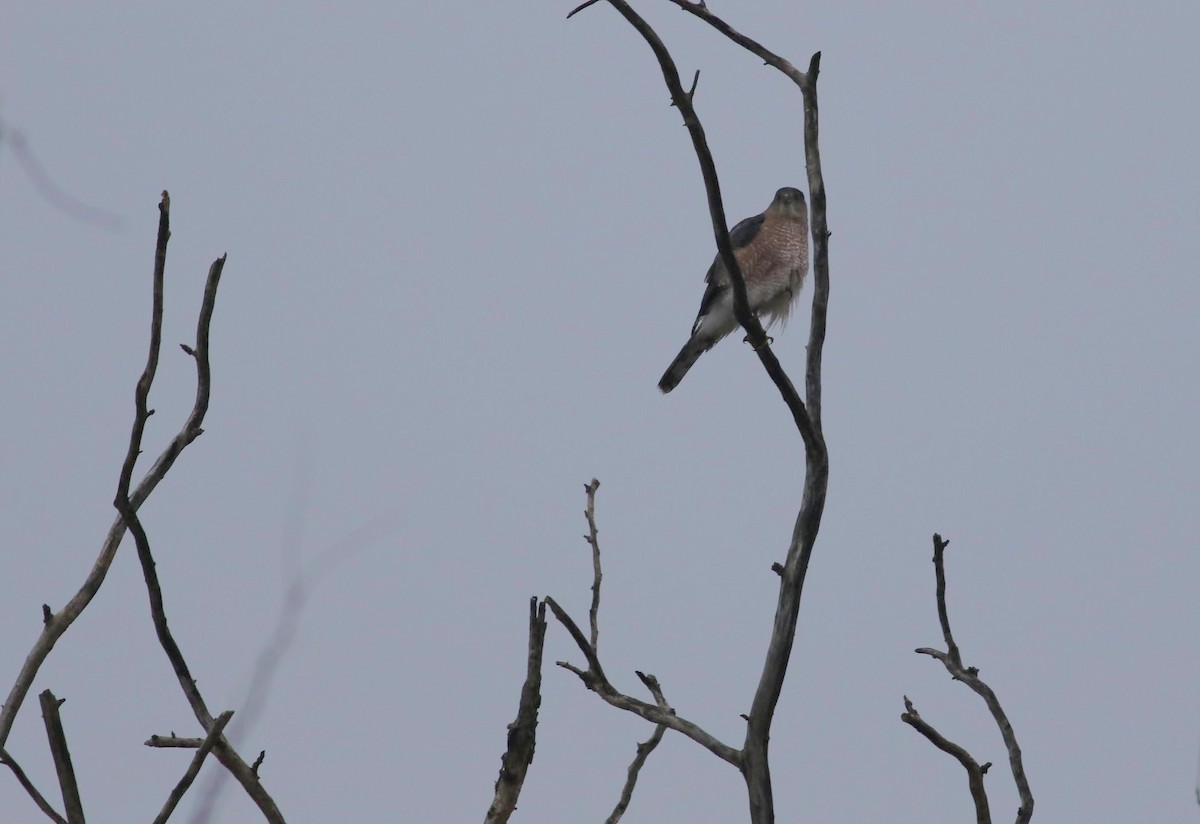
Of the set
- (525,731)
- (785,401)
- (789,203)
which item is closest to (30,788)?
(525,731)

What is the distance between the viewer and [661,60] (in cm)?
241

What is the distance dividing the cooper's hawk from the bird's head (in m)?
0.16

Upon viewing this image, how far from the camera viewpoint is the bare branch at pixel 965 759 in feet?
7.50

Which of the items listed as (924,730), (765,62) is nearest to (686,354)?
(765,62)

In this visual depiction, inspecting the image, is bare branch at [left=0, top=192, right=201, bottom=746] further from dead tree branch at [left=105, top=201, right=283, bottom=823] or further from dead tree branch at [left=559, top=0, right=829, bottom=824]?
dead tree branch at [left=559, top=0, right=829, bottom=824]

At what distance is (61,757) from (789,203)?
6323 millimetres

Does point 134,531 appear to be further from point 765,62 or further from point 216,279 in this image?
point 765,62

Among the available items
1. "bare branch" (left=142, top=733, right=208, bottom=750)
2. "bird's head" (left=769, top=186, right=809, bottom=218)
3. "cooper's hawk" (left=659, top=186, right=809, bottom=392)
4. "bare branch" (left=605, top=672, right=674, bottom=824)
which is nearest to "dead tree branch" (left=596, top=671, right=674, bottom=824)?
"bare branch" (left=605, top=672, right=674, bottom=824)

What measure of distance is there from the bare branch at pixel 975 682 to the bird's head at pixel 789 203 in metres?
5.03

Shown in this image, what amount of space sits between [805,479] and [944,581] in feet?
1.13

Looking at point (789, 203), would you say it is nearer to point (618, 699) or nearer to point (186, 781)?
point (618, 699)

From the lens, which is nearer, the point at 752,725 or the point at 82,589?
the point at 82,589

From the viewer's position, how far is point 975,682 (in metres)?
2.67

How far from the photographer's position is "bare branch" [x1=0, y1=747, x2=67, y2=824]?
1.72 meters
